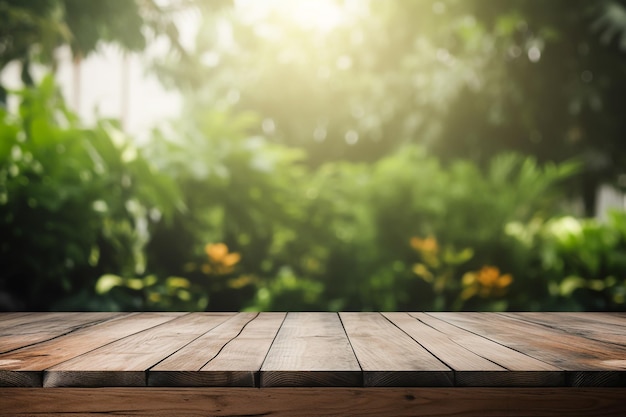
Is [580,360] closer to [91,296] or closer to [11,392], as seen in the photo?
[11,392]

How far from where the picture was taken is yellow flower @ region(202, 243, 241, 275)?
11.0 ft

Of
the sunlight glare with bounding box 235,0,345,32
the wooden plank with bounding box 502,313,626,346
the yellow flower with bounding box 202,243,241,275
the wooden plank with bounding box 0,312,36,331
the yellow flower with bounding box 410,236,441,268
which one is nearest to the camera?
the wooden plank with bounding box 502,313,626,346

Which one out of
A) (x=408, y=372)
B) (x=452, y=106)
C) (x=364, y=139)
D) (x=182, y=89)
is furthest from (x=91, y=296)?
A: (x=364, y=139)

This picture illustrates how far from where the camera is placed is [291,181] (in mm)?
3826

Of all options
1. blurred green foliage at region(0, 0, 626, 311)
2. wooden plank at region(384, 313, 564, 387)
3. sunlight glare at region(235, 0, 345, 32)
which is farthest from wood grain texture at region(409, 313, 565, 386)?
sunlight glare at region(235, 0, 345, 32)

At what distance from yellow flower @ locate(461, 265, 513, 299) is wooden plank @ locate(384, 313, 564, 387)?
208 cm

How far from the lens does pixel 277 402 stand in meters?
1.13

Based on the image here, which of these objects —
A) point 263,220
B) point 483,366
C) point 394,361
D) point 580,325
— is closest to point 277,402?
point 394,361

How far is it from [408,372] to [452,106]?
8.22m

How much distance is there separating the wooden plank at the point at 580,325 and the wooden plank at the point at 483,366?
1.14ft

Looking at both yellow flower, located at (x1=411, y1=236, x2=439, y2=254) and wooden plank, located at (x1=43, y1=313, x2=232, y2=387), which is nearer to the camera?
wooden plank, located at (x1=43, y1=313, x2=232, y2=387)

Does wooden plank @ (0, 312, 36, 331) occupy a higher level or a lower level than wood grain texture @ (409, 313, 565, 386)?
higher

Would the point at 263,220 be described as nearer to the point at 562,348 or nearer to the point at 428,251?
the point at 428,251

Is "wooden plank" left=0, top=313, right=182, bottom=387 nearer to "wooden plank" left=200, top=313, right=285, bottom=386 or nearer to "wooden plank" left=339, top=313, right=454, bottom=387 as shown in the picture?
"wooden plank" left=200, top=313, right=285, bottom=386
